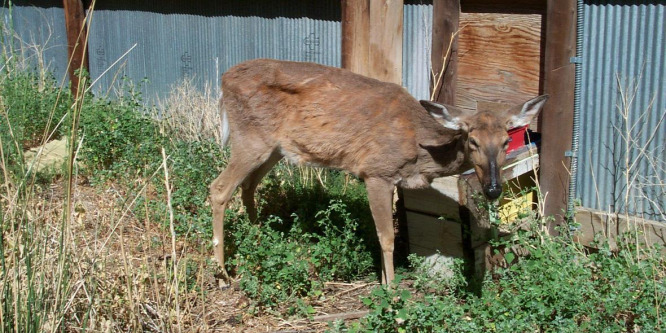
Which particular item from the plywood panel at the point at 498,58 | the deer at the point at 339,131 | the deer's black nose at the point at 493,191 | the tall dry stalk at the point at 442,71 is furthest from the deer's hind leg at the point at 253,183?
the deer's black nose at the point at 493,191

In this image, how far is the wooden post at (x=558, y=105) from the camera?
6047 mm

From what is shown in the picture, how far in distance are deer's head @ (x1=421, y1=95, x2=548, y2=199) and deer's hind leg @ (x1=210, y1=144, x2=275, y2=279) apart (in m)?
1.61

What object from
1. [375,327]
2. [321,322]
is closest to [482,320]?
[375,327]

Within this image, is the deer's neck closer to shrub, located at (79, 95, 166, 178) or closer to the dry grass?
shrub, located at (79, 95, 166, 178)

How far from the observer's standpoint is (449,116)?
5672mm

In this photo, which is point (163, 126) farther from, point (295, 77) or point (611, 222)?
point (611, 222)

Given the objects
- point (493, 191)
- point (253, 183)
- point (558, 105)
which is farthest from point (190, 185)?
point (558, 105)

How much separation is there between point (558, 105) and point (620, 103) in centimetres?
48

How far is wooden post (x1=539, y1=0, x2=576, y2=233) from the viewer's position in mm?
6047

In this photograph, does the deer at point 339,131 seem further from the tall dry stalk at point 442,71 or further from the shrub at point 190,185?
the tall dry stalk at point 442,71

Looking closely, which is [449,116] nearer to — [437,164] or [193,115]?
[437,164]

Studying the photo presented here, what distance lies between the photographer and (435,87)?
6969 mm

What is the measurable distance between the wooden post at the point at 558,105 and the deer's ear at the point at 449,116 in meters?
0.96

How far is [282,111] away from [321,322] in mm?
1881
